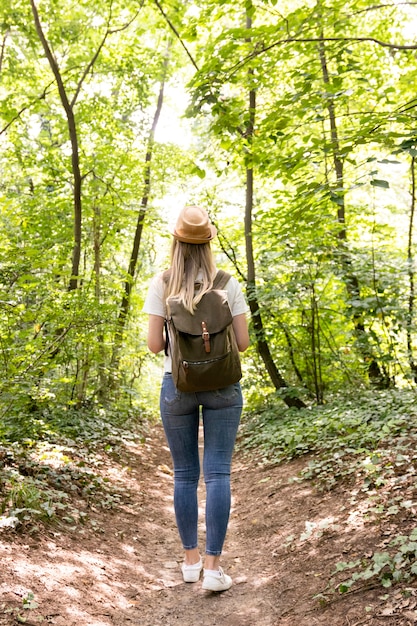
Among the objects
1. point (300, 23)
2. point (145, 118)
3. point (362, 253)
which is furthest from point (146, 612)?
point (145, 118)

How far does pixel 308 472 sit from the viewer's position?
510cm

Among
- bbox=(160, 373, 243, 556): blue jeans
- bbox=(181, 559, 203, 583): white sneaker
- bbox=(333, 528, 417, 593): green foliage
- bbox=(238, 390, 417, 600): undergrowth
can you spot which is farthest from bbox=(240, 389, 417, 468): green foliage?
bbox=(160, 373, 243, 556): blue jeans

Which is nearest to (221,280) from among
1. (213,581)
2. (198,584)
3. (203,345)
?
(203,345)

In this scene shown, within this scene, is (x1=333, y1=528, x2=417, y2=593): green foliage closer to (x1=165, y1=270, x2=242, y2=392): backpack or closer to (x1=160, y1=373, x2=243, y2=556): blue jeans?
(x1=160, y1=373, x2=243, y2=556): blue jeans

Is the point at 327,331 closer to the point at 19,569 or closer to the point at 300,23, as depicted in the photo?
the point at 300,23

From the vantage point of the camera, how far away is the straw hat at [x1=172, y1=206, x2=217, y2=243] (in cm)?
312

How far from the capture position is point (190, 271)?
3.12 m

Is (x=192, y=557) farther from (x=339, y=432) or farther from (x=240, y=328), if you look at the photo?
(x=339, y=432)

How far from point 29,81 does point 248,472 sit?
8.10 metres

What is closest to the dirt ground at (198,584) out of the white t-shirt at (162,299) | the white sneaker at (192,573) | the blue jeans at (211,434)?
the white sneaker at (192,573)

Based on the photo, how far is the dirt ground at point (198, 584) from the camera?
8.74 ft

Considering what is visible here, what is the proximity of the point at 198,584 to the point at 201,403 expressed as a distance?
117 centimetres

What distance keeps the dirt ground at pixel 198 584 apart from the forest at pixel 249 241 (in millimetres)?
153

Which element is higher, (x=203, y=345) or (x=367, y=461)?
(x=203, y=345)
